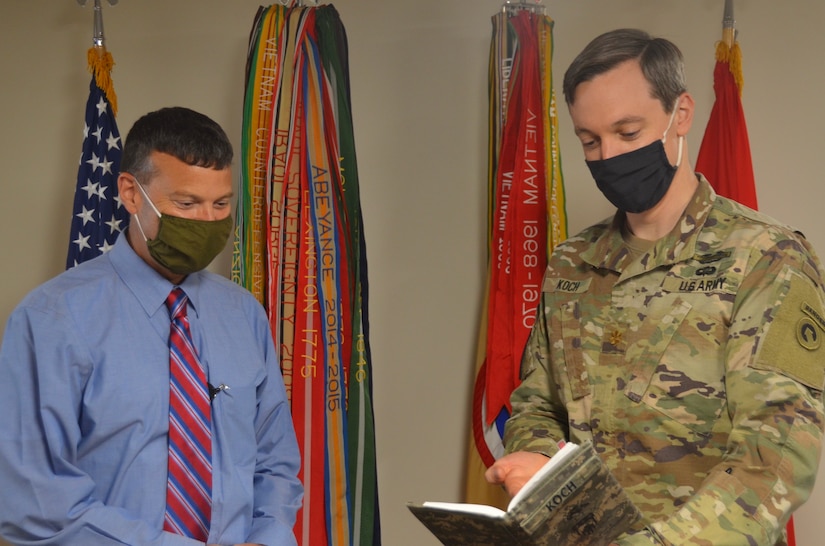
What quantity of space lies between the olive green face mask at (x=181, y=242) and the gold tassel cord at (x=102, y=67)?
124 cm

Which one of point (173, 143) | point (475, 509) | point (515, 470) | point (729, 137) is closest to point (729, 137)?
point (729, 137)

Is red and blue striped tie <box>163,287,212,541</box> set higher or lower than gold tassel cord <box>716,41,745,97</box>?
lower

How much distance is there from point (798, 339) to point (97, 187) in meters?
2.40

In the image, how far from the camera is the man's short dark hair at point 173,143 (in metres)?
2.10

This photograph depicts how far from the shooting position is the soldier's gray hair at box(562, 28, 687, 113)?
197 centimetres

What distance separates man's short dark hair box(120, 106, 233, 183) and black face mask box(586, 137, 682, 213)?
0.92 m

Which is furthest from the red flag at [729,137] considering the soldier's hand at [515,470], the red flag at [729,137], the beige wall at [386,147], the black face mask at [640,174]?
the soldier's hand at [515,470]

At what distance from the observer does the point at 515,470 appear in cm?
183

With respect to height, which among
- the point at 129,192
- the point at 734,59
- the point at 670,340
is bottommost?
the point at 670,340

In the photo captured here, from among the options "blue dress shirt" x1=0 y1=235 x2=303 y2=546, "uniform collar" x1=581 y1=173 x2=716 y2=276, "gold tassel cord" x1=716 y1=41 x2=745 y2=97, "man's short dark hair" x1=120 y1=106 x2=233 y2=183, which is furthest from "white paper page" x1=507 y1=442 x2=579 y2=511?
"gold tassel cord" x1=716 y1=41 x2=745 y2=97

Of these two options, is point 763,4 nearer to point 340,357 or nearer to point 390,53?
point 390,53

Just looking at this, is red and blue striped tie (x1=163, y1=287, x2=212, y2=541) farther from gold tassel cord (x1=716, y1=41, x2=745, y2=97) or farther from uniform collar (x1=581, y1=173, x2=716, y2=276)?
gold tassel cord (x1=716, y1=41, x2=745, y2=97)

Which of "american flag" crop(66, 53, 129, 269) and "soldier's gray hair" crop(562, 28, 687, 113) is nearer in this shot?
"soldier's gray hair" crop(562, 28, 687, 113)

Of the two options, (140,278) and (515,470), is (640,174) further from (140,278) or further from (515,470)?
(140,278)
